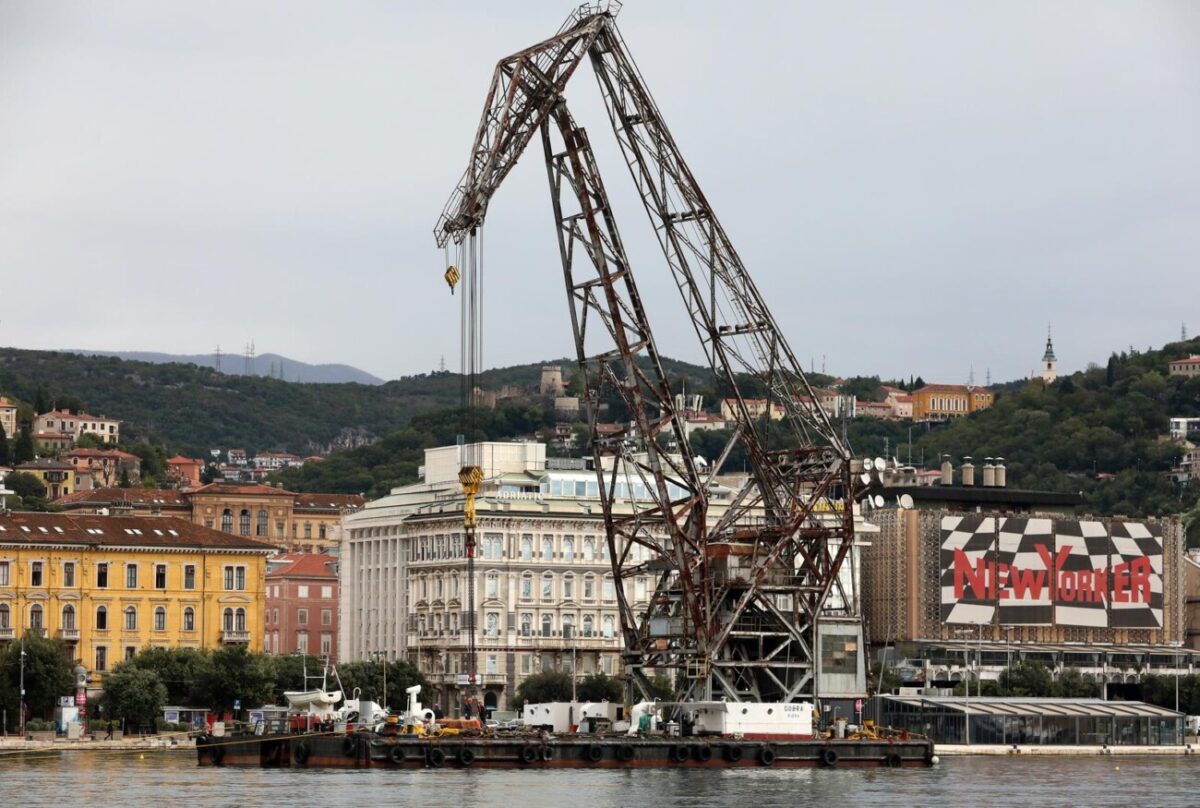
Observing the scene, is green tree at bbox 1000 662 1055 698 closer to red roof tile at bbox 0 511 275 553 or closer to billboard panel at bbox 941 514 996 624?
billboard panel at bbox 941 514 996 624

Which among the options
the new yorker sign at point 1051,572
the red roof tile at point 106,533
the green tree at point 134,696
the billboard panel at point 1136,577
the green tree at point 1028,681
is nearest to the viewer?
the green tree at point 134,696

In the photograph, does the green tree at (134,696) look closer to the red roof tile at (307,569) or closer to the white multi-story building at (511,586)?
the white multi-story building at (511,586)

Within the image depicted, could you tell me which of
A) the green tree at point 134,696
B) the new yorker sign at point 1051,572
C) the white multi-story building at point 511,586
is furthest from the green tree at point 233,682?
the new yorker sign at point 1051,572

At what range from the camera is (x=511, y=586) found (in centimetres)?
16212

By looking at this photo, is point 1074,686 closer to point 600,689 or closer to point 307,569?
point 600,689

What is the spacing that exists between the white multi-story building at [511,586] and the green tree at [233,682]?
712 inches

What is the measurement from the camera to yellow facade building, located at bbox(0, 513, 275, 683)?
151m

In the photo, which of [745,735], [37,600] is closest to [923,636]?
[37,600]

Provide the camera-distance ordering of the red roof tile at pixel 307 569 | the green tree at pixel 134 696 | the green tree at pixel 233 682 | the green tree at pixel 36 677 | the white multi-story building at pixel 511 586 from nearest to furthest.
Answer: the green tree at pixel 36 677, the green tree at pixel 134 696, the green tree at pixel 233 682, the white multi-story building at pixel 511 586, the red roof tile at pixel 307 569

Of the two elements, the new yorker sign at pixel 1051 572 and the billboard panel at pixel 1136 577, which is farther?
the billboard panel at pixel 1136 577

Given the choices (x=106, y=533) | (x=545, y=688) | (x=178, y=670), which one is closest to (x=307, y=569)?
(x=106, y=533)

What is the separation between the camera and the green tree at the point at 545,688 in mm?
152750

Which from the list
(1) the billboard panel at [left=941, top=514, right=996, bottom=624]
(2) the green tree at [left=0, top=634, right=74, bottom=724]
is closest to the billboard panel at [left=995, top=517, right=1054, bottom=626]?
(1) the billboard panel at [left=941, top=514, right=996, bottom=624]

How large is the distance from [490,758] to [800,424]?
19223 millimetres
